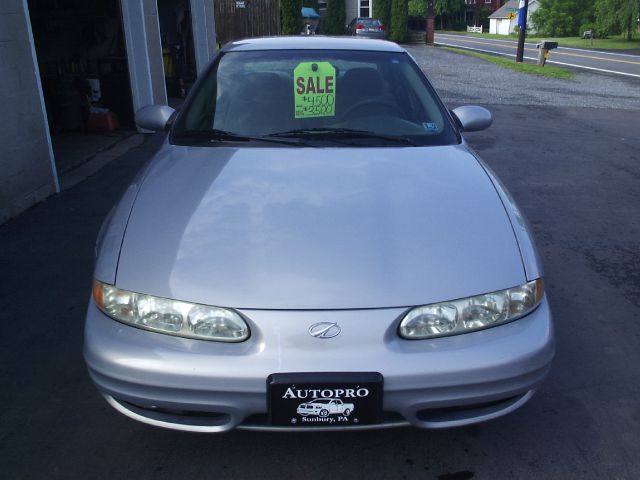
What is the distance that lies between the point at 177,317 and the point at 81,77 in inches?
331

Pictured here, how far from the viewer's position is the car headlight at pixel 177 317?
6.72ft

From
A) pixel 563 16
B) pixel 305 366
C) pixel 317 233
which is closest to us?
pixel 305 366

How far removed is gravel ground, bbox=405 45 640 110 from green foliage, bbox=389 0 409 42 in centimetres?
1485

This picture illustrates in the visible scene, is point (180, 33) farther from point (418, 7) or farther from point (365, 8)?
point (418, 7)

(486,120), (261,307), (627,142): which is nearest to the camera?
(261,307)

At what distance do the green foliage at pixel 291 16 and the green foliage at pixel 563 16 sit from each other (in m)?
36.0

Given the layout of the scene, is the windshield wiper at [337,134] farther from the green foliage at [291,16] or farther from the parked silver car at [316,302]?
the green foliage at [291,16]

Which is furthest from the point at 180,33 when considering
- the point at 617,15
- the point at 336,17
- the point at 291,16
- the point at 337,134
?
the point at 617,15

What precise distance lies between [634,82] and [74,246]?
16.5 m

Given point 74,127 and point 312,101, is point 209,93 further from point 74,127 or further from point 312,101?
point 74,127

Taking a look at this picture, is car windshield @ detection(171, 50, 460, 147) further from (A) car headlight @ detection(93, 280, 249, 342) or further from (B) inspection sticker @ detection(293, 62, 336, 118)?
(A) car headlight @ detection(93, 280, 249, 342)

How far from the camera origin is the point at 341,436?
2504 mm

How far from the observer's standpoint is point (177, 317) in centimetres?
209

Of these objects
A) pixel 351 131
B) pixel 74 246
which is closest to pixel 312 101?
pixel 351 131
